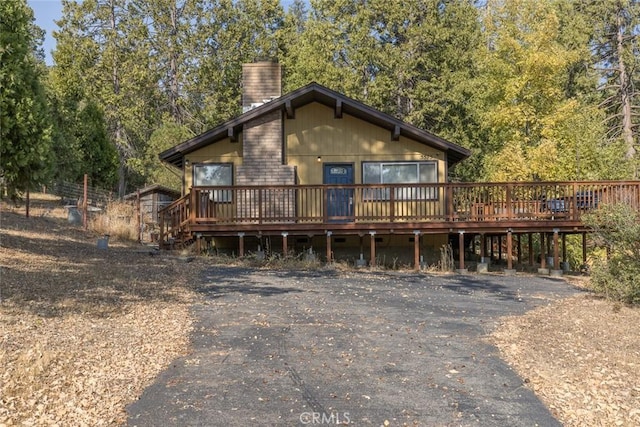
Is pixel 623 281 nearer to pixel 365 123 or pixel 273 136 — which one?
pixel 365 123

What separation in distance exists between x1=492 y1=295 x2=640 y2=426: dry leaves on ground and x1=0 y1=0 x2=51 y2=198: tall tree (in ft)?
34.4

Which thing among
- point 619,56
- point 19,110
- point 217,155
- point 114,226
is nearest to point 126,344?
point 19,110

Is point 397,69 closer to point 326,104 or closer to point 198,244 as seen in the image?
point 326,104

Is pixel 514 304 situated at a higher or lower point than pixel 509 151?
lower

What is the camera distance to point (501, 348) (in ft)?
23.4

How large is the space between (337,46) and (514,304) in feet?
87.8

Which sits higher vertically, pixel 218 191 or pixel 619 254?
pixel 218 191

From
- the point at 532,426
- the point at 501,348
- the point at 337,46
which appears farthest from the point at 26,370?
the point at 337,46

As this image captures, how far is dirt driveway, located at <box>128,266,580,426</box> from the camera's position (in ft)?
16.6

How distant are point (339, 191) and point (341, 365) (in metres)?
10.9

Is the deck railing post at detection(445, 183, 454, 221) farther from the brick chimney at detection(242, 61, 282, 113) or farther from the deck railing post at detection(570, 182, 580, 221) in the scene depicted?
the brick chimney at detection(242, 61, 282, 113)

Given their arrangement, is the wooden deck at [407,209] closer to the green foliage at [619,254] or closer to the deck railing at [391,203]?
the deck railing at [391,203]

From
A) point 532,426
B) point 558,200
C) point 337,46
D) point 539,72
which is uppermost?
point 337,46

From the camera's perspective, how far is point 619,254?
1134 centimetres
